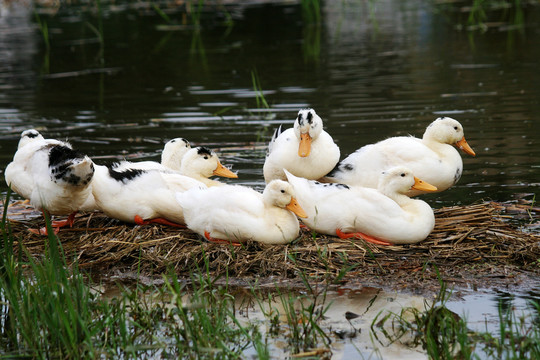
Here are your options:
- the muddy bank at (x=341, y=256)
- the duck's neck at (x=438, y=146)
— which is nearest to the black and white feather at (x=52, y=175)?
the muddy bank at (x=341, y=256)

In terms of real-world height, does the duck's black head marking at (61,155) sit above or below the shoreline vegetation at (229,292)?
above

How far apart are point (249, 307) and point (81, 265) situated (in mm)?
1567

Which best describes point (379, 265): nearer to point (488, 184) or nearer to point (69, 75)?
point (488, 184)

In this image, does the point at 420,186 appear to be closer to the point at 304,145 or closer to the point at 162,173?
the point at 304,145

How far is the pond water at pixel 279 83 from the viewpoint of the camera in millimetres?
10305

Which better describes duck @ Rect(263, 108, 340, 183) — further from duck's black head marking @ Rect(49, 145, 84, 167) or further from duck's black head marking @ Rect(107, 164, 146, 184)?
duck's black head marking @ Rect(49, 145, 84, 167)

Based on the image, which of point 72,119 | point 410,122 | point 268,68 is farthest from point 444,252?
point 268,68

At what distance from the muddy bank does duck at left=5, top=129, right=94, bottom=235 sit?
33 centimetres

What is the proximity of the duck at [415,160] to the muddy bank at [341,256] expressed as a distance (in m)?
0.41

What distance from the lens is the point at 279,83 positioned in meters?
14.8

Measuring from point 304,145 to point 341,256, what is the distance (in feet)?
4.54

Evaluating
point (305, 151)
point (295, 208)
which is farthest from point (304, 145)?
point (295, 208)

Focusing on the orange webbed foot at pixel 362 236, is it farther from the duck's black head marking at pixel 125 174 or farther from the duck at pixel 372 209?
the duck's black head marking at pixel 125 174

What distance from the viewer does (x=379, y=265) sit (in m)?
6.00
